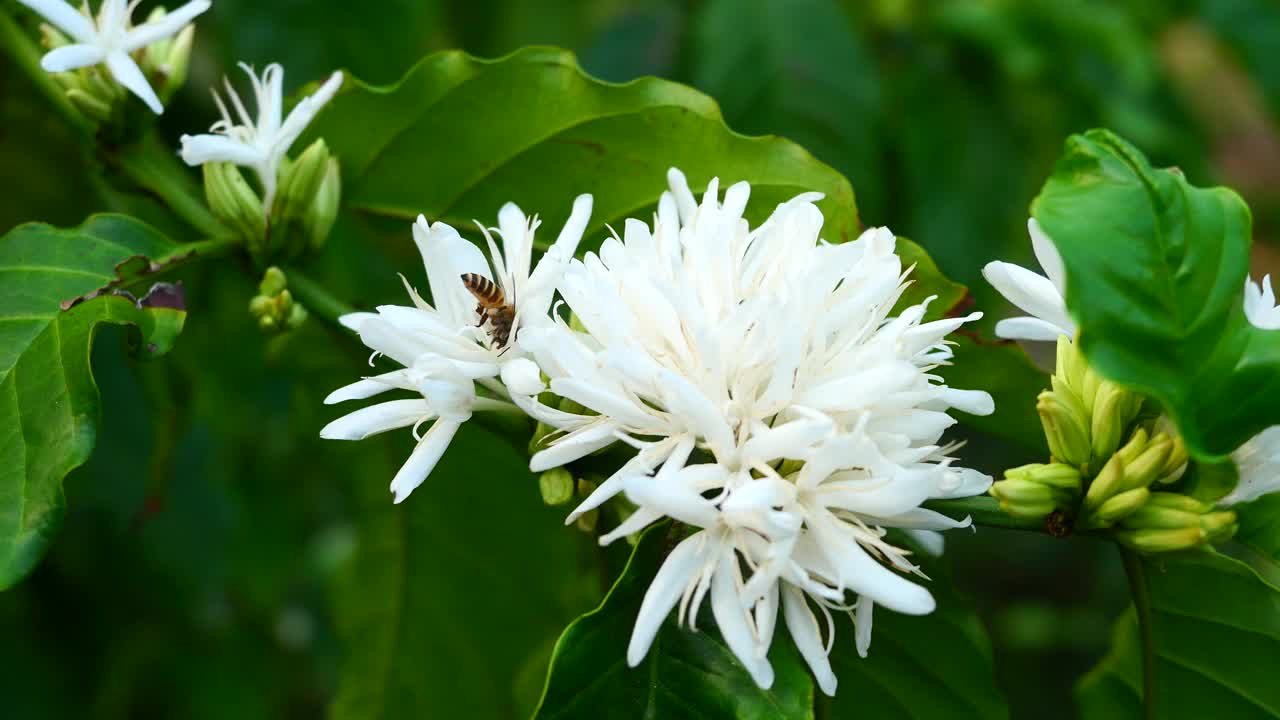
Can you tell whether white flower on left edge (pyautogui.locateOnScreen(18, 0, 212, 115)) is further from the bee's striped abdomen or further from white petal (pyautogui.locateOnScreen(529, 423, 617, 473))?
white petal (pyautogui.locateOnScreen(529, 423, 617, 473))

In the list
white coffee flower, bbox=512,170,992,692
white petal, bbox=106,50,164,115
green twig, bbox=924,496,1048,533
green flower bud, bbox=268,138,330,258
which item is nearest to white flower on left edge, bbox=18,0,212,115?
white petal, bbox=106,50,164,115

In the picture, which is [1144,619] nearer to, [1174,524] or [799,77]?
[1174,524]

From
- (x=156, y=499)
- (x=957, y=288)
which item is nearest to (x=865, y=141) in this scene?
(x=957, y=288)

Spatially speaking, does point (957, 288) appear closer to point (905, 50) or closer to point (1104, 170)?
point (1104, 170)

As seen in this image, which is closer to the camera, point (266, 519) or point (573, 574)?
point (573, 574)

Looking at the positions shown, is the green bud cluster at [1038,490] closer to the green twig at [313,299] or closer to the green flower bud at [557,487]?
the green flower bud at [557,487]

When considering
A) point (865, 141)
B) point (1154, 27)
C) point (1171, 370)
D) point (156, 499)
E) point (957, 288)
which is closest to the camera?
point (1171, 370)
